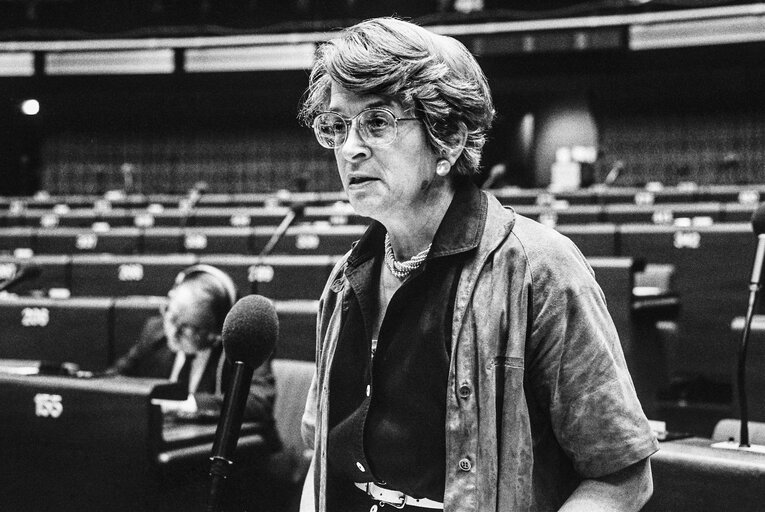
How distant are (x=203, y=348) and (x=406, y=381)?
2.07 metres

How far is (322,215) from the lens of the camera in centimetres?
765

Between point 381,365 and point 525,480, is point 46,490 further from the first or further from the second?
point 525,480

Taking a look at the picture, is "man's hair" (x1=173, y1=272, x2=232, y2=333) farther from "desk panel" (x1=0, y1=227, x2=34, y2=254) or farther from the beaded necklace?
"desk panel" (x1=0, y1=227, x2=34, y2=254)

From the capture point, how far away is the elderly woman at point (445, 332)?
44.1 inches

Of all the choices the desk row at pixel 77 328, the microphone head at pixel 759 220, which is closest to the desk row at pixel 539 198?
the desk row at pixel 77 328

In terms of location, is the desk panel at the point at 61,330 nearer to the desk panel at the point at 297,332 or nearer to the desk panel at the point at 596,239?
the desk panel at the point at 297,332

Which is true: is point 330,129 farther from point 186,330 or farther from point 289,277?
point 289,277

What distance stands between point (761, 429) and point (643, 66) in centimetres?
997

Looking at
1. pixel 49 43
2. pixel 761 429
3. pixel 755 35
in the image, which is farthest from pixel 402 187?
pixel 49 43

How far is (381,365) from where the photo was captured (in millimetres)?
1254

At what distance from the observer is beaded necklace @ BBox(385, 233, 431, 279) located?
4.28 ft

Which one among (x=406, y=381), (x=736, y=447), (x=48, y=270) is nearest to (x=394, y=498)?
(x=406, y=381)

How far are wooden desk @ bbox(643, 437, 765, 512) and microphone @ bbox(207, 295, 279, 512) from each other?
934mm

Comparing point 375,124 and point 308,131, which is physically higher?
point 308,131
